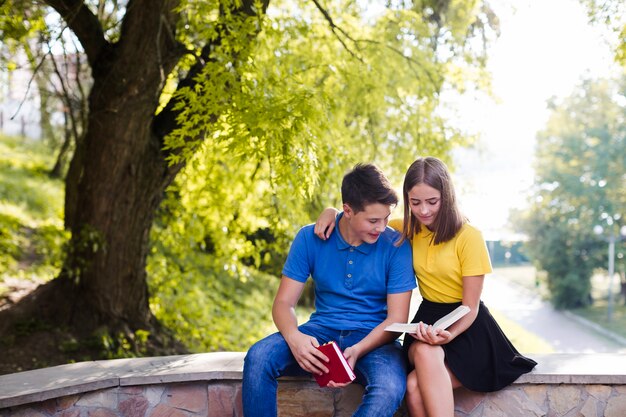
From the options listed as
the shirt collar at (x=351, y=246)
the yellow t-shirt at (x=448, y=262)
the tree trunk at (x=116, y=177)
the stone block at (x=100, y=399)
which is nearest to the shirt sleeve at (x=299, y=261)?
the shirt collar at (x=351, y=246)

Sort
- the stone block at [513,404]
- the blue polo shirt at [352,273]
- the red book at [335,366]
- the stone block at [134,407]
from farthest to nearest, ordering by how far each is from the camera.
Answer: the stone block at [134,407]
the stone block at [513,404]
the blue polo shirt at [352,273]
the red book at [335,366]

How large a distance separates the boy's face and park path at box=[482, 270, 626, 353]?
616 inches

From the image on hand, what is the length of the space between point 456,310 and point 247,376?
898mm

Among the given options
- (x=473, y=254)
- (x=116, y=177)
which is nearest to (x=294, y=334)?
(x=473, y=254)

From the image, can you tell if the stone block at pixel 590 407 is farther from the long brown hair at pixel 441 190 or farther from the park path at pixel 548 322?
the park path at pixel 548 322

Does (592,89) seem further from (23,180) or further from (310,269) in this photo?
(310,269)

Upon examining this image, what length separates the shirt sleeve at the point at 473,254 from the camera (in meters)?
3.06

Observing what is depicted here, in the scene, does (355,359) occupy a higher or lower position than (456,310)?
lower

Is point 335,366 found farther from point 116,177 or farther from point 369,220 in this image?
point 116,177

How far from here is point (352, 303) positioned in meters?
3.26

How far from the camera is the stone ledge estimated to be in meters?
3.25

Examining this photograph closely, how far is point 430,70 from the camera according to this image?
289 inches

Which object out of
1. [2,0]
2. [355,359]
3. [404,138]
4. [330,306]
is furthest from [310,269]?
[404,138]

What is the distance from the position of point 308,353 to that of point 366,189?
72cm
